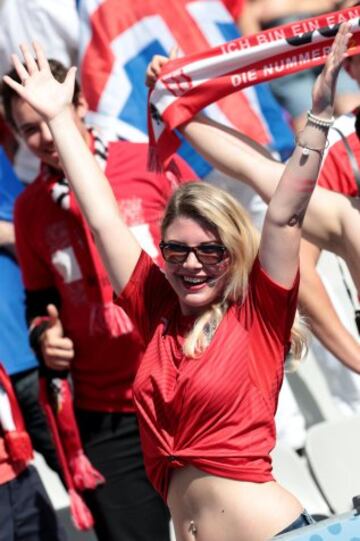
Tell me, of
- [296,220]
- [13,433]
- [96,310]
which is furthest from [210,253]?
[13,433]

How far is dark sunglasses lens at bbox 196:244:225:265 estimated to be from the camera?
9.25ft

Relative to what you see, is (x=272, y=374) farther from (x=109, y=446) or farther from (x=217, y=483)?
(x=109, y=446)

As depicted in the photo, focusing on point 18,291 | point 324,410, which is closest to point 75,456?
point 18,291

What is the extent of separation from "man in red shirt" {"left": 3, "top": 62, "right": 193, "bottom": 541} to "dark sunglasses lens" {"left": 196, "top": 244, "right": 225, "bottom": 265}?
0.86 m

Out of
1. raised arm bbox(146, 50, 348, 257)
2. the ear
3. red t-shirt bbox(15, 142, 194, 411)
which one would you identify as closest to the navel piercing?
raised arm bbox(146, 50, 348, 257)

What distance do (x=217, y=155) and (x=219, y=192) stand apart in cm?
44

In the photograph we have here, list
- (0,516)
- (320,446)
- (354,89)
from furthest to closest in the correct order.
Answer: (354,89) < (320,446) < (0,516)

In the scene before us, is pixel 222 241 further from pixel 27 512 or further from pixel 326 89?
pixel 27 512

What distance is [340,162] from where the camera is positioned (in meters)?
3.53

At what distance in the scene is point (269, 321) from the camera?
2.76 m

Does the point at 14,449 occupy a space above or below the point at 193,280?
below

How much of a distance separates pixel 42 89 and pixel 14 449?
120cm

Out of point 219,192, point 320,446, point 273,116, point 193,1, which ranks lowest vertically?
point 320,446

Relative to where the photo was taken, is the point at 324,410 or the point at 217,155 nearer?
the point at 217,155
